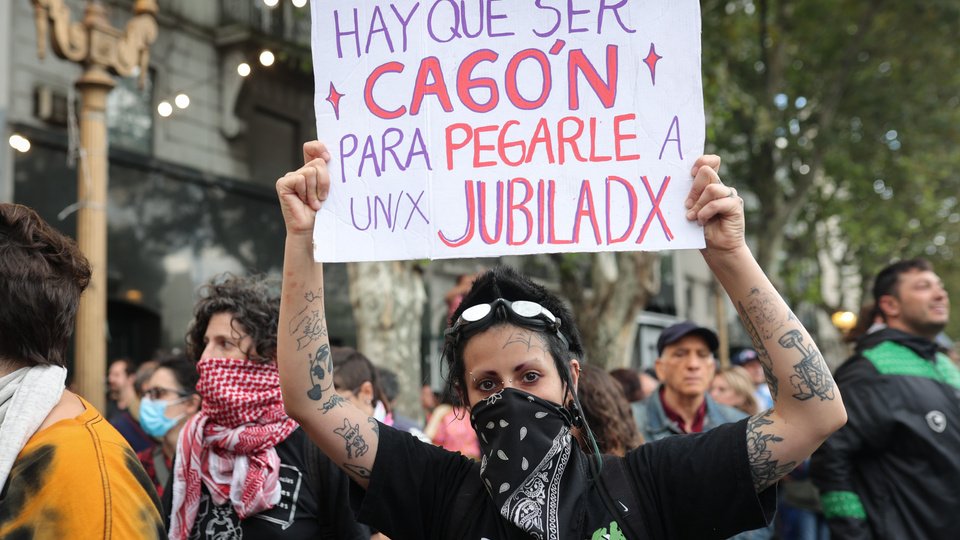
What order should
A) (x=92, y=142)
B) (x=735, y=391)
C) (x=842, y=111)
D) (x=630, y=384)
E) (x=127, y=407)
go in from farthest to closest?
(x=842, y=111)
(x=127, y=407)
(x=735, y=391)
(x=630, y=384)
(x=92, y=142)

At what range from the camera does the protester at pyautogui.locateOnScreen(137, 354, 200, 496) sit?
15.2ft

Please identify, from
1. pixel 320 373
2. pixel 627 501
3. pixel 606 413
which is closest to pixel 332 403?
pixel 320 373

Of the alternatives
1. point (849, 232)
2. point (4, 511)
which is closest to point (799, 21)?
point (849, 232)

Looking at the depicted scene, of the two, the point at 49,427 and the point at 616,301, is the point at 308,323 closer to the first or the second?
the point at 49,427

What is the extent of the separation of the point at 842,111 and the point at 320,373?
18.7 meters

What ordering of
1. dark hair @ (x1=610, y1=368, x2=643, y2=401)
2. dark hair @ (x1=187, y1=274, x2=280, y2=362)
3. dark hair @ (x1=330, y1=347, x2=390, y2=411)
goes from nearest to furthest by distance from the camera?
dark hair @ (x1=187, y1=274, x2=280, y2=362)
dark hair @ (x1=330, y1=347, x2=390, y2=411)
dark hair @ (x1=610, y1=368, x2=643, y2=401)

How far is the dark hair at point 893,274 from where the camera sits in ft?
15.8

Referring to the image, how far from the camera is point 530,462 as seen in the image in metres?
2.15

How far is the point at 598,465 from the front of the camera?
227 centimetres

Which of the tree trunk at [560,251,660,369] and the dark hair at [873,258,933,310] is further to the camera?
the tree trunk at [560,251,660,369]

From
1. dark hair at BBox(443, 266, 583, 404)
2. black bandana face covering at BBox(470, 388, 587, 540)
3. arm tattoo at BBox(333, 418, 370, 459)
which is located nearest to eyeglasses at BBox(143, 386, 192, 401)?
dark hair at BBox(443, 266, 583, 404)

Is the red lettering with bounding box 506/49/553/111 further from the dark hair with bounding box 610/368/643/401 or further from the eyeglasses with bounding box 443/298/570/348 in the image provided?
the dark hair with bounding box 610/368/643/401

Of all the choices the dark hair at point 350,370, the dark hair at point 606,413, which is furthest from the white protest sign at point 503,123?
the dark hair at point 350,370

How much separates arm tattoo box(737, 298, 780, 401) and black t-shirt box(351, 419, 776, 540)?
0.37 ft
